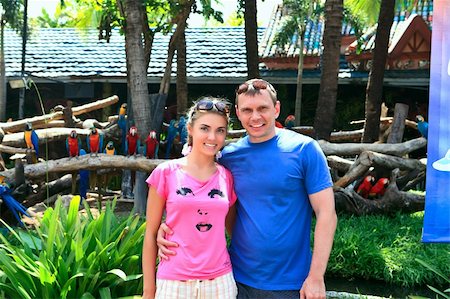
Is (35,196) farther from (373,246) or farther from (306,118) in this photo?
(306,118)

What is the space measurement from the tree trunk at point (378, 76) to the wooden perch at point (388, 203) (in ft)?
4.63

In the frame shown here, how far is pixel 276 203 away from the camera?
8.27 feet

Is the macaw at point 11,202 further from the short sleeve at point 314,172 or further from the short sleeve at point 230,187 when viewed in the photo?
the short sleeve at point 314,172

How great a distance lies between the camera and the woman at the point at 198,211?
2520mm

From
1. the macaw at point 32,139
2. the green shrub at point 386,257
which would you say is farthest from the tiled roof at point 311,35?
the green shrub at point 386,257

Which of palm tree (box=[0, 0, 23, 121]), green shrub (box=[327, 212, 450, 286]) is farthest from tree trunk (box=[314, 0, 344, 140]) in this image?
palm tree (box=[0, 0, 23, 121])

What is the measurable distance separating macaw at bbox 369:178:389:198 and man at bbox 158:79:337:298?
5.74 meters

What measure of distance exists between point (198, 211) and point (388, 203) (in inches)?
239

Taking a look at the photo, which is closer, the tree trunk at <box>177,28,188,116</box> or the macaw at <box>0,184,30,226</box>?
the macaw at <box>0,184,30,226</box>

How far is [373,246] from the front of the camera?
6.48 m

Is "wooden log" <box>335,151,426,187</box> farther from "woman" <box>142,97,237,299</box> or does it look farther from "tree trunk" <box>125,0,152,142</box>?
"woman" <box>142,97,237,299</box>

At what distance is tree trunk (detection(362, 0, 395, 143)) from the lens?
9.44 meters

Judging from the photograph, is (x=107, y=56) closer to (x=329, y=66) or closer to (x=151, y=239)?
(x=329, y=66)

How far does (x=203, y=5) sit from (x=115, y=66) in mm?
6504
